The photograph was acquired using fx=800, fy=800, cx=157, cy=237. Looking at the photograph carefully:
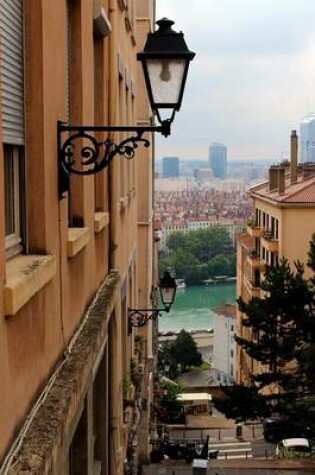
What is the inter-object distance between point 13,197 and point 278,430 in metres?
28.7

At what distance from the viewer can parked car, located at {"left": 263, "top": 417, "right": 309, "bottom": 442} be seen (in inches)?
1160

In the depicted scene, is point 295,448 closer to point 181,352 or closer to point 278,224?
point 278,224

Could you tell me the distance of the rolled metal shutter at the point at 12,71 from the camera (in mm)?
3533

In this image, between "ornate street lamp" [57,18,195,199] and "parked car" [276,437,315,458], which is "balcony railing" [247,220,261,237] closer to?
"parked car" [276,437,315,458]

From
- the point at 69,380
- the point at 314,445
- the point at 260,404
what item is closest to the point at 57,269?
the point at 69,380

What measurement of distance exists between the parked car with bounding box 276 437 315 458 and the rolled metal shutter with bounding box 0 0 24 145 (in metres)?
23.4

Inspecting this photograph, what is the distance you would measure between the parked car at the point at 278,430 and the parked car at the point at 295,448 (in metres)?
1.62

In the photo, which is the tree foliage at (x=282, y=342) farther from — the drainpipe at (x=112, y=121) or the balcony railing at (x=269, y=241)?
the drainpipe at (x=112, y=121)

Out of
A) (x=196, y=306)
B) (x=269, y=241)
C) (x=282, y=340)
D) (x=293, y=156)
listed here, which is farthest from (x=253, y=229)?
(x=196, y=306)

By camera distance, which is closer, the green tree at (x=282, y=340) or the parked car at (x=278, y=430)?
the green tree at (x=282, y=340)

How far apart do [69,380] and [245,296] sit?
42659 mm

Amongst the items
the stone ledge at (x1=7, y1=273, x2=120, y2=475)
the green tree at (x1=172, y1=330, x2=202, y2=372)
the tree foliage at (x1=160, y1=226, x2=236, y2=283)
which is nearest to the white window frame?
the stone ledge at (x1=7, y1=273, x2=120, y2=475)

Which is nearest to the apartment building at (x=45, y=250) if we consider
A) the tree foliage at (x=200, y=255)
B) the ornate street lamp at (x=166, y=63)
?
the ornate street lamp at (x=166, y=63)

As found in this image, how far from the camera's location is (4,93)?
3559mm
